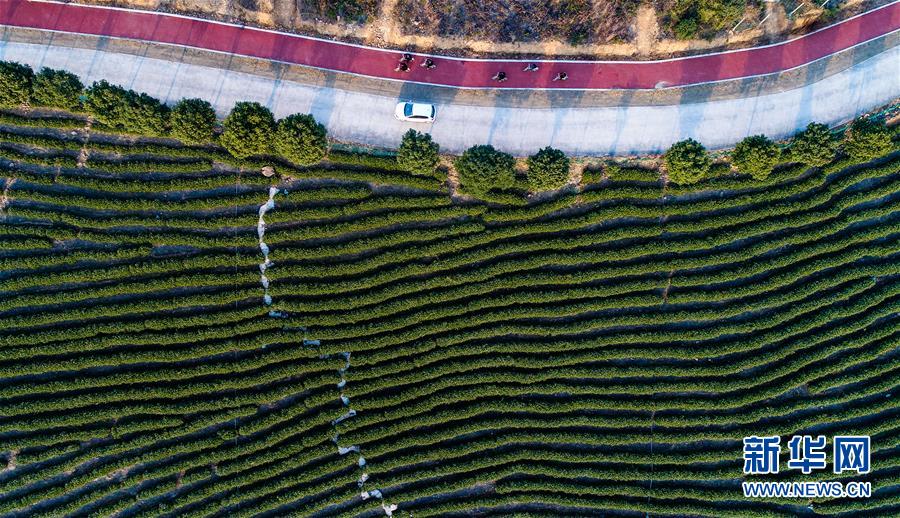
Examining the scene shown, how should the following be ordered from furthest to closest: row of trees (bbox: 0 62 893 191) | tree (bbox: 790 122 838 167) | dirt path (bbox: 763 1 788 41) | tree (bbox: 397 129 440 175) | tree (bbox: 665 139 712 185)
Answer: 1. dirt path (bbox: 763 1 788 41)
2. tree (bbox: 790 122 838 167)
3. tree (bbox: 665 139 712 185)
4. tree (bbox: 397 129 440 175)
5. row of trees (bbox: 0 62 893 191)

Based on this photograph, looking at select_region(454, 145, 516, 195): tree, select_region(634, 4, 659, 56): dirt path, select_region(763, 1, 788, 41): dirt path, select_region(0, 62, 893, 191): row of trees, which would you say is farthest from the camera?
select_region(763, 1, 788, 41): dirt path

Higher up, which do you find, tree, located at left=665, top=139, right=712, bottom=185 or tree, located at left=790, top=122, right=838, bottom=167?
tree, located at left=790, top=122, right=838, bottom=167

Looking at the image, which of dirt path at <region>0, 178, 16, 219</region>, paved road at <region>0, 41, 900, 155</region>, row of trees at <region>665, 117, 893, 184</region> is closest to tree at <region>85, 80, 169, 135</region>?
paved road at <region>0, 41, 900, 155</region>

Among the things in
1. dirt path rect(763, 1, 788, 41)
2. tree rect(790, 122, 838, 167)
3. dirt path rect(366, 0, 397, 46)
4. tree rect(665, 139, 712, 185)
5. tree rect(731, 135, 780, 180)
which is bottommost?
tree rect(665, 139, 712, 185)

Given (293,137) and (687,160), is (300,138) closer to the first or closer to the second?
(293,137)

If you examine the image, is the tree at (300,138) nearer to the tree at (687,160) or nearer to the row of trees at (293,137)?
the row of trees at (293,137)

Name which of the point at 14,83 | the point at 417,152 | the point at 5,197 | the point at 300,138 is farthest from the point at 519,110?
the point at 5,197

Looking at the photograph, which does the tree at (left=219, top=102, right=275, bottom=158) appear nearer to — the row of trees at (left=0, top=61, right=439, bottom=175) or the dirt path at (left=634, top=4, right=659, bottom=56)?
the row of trees at (left=0, top=61, right=439, bottom=175)

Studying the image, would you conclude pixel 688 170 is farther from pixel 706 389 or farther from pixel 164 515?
pixel 164 515

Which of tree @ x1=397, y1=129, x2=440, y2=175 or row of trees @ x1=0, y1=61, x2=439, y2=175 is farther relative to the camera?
tree @ x1=397, y1=129, x2=440, y2=175
